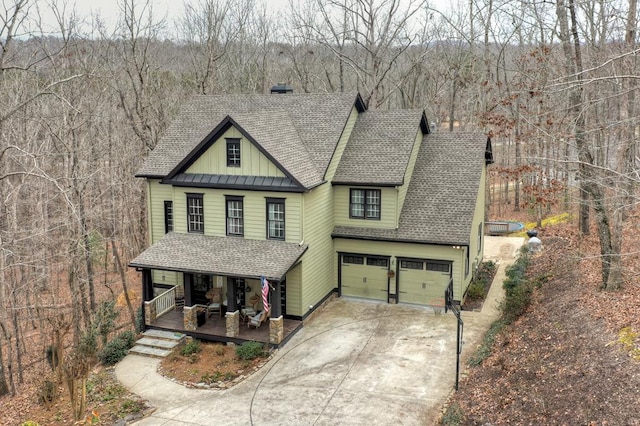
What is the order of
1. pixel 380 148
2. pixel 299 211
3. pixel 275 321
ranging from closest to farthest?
pixel 275 321
pixel 299 211
pixel 380 148

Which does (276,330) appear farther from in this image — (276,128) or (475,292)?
(475,292)

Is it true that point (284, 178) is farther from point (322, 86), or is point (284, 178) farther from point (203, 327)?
point (322, 86)

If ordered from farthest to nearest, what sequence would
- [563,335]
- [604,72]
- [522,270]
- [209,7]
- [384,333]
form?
[209,7]
[522,270]
[604,72]
[384,333]
[563,335]

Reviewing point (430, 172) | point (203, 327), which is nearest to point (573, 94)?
point (430, 172)

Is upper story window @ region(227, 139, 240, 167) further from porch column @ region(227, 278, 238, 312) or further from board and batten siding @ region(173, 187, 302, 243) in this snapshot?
porch column @ region(227, 278, 238, 312)

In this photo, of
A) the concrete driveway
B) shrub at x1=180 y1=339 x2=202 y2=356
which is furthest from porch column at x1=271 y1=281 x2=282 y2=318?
shrub at x1=180 y1=339 x2=202 y2=356

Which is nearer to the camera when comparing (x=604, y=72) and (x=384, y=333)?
(x=384, y=333)

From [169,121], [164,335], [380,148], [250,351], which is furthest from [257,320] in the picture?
[169,121]
